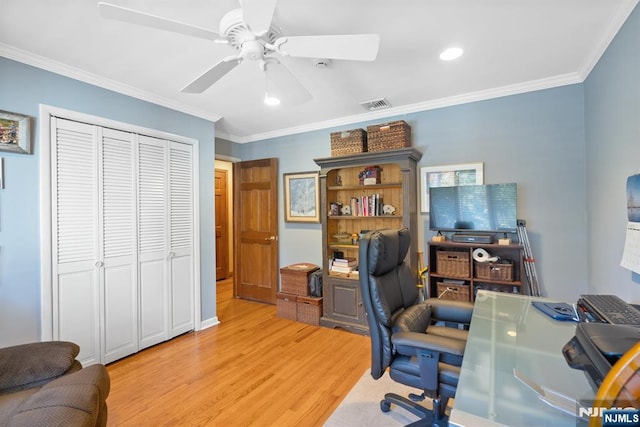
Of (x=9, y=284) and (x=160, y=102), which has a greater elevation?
(x=160, y=102)

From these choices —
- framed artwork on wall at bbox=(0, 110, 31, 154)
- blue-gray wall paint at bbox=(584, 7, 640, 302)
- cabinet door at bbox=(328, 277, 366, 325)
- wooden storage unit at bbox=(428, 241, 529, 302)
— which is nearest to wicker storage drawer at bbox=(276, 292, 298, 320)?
cabinet door at bbox=(328, 277, 366, 325)

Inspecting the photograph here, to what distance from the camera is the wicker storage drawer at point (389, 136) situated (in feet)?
10.0

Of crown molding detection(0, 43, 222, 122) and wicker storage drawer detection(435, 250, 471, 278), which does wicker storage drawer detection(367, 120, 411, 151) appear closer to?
wicker storage drawer detection(435, 250, 471, 278)

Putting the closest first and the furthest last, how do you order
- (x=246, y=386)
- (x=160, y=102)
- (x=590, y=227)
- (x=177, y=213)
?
(x=246, y=386) → (x=590, y=227) → (x=160, y=102) → (x=177, y=213)

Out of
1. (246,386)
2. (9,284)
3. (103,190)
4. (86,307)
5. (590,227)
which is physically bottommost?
(246,386)

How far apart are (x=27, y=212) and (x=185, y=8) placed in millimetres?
1899

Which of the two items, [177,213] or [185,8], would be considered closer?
[185,8]

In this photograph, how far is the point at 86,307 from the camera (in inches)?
96.8

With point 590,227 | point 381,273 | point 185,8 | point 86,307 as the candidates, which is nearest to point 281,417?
point 381,273

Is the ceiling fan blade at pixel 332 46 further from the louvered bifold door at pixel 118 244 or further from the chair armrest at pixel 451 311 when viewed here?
the louvered bifold door at pixel 118 244

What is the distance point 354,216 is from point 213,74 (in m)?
2.19

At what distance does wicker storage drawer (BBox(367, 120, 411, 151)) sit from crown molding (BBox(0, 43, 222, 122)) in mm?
1974

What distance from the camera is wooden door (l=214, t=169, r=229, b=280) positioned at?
19.1 feet

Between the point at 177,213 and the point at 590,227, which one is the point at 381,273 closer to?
the point at 590,227
